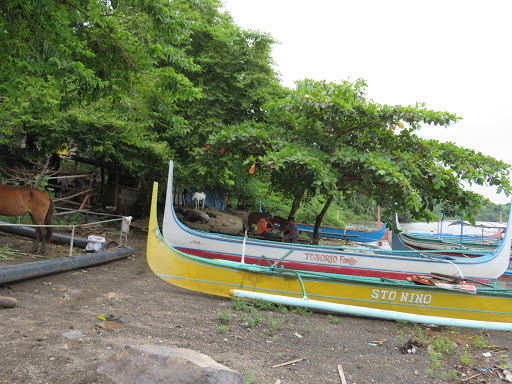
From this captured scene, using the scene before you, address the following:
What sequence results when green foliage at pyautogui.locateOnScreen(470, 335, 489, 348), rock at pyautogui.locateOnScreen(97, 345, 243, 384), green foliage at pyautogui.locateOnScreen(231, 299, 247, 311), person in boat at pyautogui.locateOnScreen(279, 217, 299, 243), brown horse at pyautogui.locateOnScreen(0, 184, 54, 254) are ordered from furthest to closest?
person in boat at pyautogui.locateOnScreen(279, 217, 299, 243) < brown horse at pyautogui.locateOnScreen(0, 184, 54, 254) < green foliage at pyautogui.locateOnScreen(231, 299, 247, 311) < green foliage at pyautogui.locateOnScreen(470, 335, 489, 348) < rock at pyautogui.locateOnScreen(97, 345, 243, 384)

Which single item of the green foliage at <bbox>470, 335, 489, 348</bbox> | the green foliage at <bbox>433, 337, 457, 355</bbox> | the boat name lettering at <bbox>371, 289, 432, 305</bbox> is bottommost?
the green foliage at <bbox>470, 335, 489, 348</bbox>

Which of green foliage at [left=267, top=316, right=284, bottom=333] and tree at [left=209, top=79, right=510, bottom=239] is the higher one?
tree at [left=209, top=79, right=510, bottom=239]

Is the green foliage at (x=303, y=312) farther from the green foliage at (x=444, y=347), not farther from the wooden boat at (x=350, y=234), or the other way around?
the wooden boat at (x=350, y=234)

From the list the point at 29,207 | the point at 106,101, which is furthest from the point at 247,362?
the point at 106,101

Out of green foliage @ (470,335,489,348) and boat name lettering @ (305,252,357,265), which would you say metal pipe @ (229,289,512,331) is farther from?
boat name lettering @ (305,252,357,265)

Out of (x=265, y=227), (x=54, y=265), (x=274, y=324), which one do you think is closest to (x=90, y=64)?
(x=54, y=265)

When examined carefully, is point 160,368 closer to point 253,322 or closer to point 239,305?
point 253,322

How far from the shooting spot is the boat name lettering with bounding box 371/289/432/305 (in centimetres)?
731

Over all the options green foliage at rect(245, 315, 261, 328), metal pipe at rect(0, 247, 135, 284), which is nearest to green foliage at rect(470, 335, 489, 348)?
green foliage at rect(245, 315, 261, 328)

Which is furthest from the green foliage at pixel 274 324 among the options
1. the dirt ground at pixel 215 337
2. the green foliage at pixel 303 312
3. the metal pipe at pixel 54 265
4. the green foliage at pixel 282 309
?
the metal pipe at pixel 54 265

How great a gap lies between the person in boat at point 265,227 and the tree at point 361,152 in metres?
2.59

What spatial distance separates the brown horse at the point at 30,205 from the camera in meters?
8.03

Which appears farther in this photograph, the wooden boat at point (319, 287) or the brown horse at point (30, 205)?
the brown horse at point (30, 205)

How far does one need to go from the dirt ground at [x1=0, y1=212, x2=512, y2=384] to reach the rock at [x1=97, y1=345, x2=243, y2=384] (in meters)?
0.22
